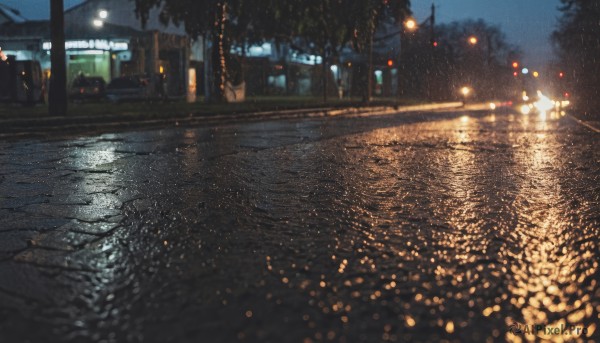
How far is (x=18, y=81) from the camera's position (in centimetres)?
2408

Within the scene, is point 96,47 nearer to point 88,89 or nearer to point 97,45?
point 97,45

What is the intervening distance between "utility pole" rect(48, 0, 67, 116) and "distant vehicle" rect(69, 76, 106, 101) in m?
15.1

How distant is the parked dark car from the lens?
33.2 meters

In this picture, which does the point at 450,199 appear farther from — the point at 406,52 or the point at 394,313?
the point at 406,52

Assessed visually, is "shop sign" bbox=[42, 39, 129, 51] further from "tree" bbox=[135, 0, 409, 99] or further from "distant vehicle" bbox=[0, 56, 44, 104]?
"distant vehicle" bbox=[0, 56, 44, 104]

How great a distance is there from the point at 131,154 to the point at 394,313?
27.7 feet

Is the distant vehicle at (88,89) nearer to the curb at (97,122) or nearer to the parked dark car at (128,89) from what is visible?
the parked dark car at (128,89)

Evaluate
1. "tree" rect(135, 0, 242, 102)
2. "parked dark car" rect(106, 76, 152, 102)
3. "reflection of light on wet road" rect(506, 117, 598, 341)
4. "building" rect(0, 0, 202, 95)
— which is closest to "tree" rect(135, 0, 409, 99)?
"tree" rect(135, 0, 242, 102)

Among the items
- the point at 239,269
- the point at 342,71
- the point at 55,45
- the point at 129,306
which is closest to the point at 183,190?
the point at 239,269

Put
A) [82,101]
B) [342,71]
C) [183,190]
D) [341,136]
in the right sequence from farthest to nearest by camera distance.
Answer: [342,71] < [82,101] < [341,136] < [183,190]

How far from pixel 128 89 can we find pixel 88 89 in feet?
7.43

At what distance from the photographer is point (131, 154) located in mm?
10781

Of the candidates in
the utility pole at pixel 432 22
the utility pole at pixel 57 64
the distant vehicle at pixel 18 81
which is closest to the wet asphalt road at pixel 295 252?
the utility pole at pixel 57 64

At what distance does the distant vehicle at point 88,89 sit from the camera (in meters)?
33.7
